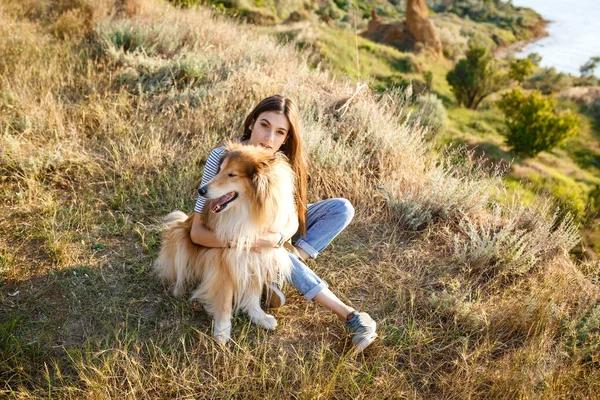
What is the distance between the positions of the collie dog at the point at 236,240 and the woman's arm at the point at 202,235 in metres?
0.04

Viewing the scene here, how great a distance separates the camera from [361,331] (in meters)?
2.65

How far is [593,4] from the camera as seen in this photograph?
15.5m

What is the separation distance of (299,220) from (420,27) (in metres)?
30.7

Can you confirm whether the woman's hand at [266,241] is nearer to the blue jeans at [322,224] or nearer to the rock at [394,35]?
the blue jeans at [322,224]

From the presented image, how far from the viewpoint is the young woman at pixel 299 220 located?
102 inches

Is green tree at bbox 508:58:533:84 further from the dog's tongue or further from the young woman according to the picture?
the dog's tongue

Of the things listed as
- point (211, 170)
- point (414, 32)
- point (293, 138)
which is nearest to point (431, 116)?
point (293, 138)

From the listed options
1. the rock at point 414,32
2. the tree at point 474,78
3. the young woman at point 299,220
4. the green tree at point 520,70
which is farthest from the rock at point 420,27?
the young woman at point 299,220

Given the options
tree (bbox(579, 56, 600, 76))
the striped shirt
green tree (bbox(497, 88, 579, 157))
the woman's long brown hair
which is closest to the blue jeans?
the woman's long brown hair

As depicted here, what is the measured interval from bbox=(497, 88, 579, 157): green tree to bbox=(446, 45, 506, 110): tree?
2.81 m

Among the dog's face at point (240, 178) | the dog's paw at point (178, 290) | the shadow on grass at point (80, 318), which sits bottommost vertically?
the shadow on grass at point (80, 318)

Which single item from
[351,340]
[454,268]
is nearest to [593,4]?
[454,268]

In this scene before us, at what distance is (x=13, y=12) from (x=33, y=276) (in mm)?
6354

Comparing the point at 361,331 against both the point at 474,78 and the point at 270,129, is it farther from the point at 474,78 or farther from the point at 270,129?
the point at 474,78
